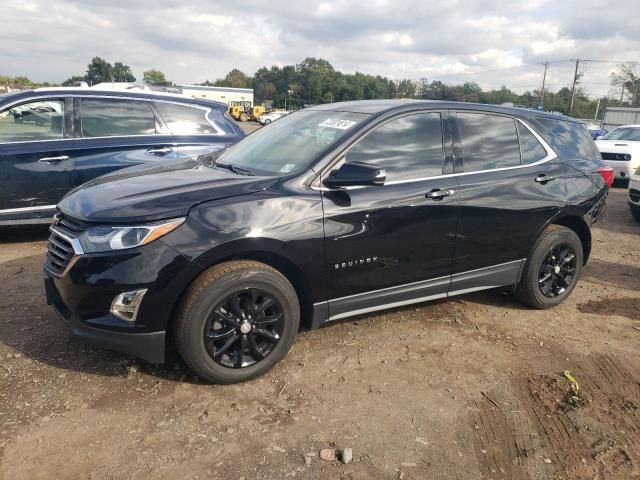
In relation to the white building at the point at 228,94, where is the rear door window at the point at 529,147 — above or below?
below

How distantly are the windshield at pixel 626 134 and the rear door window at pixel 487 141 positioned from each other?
1043 cm

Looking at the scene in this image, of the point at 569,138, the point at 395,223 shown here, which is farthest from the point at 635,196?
the point at 395,223

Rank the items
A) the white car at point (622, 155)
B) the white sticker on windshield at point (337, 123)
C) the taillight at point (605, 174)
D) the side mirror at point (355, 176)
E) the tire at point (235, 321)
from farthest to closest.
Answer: the white car at point (622, 155)
the taillight at point (605, 174)
the white sticker on windshield at point (337, 123)
the side mirror at point (355, 176)
the tire at point (235, 321)

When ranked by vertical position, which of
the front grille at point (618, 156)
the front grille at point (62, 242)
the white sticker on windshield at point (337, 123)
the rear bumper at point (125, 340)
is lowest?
the front grille at point (618, 156)

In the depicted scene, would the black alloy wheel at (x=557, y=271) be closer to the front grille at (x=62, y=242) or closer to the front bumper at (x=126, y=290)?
the front bumper at (x=126, y=290)

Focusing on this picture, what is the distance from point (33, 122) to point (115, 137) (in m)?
0.87

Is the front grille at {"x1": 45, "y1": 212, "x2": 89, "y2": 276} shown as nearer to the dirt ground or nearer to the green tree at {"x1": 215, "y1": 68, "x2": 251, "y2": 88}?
the dirt ground

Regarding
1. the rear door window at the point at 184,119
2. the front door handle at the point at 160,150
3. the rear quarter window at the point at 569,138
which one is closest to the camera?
the rear quarter window at the point at 569,138

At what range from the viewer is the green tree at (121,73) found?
10798 centimetres

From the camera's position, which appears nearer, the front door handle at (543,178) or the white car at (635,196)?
the front door handle at (543,178)

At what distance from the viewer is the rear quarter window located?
14.5ft

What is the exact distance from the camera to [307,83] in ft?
349

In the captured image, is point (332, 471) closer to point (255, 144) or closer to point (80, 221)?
point (80, 221)

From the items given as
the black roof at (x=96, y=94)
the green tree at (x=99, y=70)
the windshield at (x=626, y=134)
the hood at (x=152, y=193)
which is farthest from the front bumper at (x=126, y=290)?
the green tree at (x=99, y=70)
